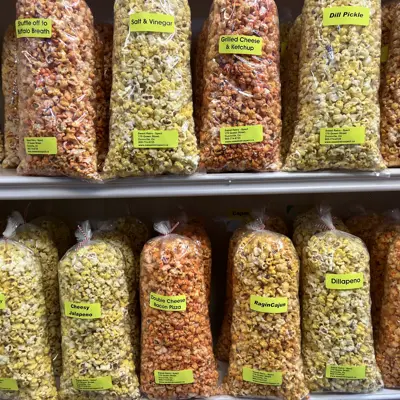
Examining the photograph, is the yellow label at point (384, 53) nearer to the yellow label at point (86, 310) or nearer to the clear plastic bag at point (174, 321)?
the clear plastic bag at point (174, 321)

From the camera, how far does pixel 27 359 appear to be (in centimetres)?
110

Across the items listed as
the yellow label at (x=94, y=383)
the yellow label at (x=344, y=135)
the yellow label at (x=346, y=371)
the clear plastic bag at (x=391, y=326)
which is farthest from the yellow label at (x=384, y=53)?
the yellow label at (x=94, y=383)

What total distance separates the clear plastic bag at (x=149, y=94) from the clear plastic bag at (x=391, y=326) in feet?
1.92

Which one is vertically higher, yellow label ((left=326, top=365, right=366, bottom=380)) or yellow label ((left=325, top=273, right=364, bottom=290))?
yellow label ((left=325, top=273, right=364, bottom=290))

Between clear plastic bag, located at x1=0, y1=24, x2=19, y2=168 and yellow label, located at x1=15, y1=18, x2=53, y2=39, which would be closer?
Result: yellow label, located at x1=15, y1=18, x2=53, y2=39

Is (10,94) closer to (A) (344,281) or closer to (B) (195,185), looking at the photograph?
(B) (195,185)

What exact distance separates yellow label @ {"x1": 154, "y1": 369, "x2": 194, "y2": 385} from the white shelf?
467 mm

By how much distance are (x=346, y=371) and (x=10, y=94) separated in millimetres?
1166

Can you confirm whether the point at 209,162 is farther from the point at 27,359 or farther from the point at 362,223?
the point at 27,359

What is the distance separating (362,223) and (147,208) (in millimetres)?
694

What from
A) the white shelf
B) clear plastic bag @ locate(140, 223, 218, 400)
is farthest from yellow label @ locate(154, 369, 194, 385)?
the white shelf

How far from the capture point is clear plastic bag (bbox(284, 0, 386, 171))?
102 centimetres

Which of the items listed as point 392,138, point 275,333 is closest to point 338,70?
point 392,138

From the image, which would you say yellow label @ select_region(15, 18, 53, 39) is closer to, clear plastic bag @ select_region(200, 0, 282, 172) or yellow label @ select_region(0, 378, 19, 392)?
clear plastic bag @ select_region(200, 0, 282, 172)
